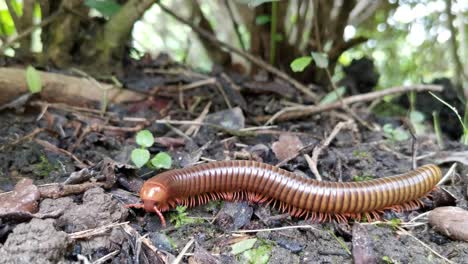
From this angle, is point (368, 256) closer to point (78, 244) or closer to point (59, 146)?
point (78, 244)

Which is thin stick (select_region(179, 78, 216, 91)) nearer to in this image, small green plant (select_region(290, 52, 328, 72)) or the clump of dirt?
small green plant (select_region(290, 52, 328, 72))

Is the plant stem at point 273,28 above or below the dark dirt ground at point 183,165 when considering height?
above

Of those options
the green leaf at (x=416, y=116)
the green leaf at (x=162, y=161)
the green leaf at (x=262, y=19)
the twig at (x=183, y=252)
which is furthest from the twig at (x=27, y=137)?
the green leaf at (x=416, y=116)

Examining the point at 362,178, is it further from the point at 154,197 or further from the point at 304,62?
the point at 154,197

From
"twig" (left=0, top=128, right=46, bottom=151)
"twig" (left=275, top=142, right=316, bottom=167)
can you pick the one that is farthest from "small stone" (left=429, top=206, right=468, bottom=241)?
"twig" (left=0, top=128, right=46, bottom=151)

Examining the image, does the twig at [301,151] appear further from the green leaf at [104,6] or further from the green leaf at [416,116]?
the green leaf at [104,6]
